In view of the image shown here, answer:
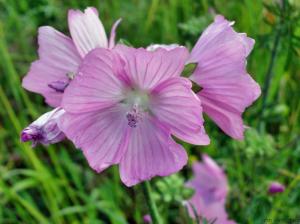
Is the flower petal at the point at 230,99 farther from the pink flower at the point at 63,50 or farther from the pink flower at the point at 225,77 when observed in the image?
the pink flower at the point at 63,50

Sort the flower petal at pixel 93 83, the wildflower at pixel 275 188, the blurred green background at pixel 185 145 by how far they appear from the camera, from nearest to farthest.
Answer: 1. the flower petal at pixel 93 83
2. the wildflower at pixel 275 188
3. the blurred green background at pixel 185 145

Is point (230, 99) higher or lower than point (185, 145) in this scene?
higher

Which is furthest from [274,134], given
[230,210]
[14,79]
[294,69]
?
[14,79]

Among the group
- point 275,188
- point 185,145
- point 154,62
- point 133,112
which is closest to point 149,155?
point 133,112

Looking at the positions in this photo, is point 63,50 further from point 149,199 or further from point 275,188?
point 275,188

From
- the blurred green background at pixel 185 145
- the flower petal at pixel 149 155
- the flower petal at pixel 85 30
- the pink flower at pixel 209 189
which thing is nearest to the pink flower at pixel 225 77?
the flower petal at pixel 149 155

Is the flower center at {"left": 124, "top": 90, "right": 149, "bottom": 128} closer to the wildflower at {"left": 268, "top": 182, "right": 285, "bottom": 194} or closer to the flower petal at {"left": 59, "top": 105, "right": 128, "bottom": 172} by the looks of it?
the flower petal at {"left": 59, "top": 105, "right": 128, "bottom": 172}

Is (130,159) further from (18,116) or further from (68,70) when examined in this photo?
(18,116)

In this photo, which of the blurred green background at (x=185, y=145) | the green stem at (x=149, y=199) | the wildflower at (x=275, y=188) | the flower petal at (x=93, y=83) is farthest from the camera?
the blurred green background at (x=185, y=145)
